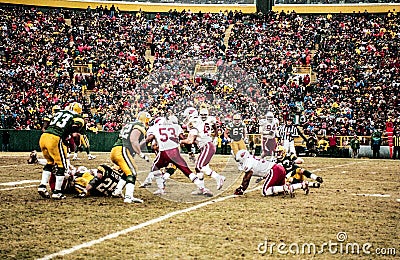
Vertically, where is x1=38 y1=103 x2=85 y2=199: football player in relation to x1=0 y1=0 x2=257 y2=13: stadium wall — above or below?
below

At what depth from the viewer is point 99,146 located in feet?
97.1

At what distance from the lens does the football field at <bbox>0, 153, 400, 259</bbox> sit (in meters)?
6.75

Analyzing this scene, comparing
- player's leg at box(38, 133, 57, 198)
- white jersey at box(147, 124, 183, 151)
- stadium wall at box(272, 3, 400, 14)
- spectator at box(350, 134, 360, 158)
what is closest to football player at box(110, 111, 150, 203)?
white jersey at box(147, 124, 183, 151)

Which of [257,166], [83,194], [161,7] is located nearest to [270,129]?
[257,166]

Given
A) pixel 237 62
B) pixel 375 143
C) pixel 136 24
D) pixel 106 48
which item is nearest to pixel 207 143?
pixel 375 143

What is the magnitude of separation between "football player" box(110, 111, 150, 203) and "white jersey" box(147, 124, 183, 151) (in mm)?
478

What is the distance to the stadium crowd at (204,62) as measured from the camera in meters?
30.7

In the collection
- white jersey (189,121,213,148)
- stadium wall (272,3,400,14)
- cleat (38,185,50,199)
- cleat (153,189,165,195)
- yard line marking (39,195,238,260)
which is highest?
stadium wall (272,3,400,14)

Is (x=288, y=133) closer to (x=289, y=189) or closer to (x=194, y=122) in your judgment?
(x=194, y=122)

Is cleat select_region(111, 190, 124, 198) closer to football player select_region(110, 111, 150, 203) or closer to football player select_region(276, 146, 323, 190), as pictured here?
football player select_region(110, 111, 150, 203)

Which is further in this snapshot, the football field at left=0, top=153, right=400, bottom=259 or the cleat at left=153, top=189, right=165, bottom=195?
the cleat at left=153, top=189, right=165, bottom=195

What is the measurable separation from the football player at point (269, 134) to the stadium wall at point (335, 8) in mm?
23940

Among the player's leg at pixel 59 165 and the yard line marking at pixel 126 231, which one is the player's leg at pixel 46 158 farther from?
the yard line marking at pixel 126 231

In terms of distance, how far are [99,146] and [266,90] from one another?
9.88m
